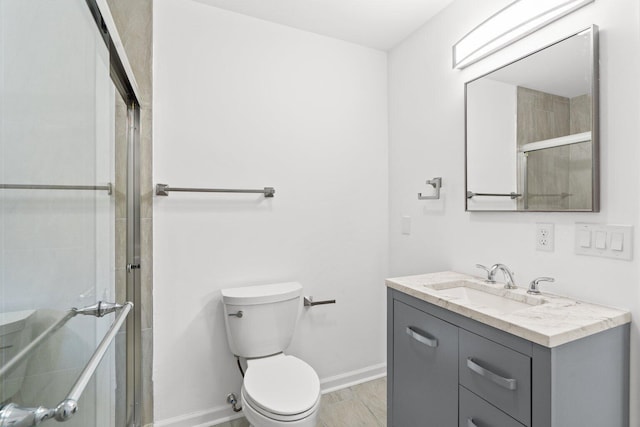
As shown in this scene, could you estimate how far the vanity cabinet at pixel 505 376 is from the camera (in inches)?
35.0

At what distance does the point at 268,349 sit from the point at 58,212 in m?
1.31

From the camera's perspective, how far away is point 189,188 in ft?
5.55

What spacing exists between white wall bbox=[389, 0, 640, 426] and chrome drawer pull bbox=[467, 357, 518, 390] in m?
0.47

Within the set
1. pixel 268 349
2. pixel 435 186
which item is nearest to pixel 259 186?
pixel 268 349

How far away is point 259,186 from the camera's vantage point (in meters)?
1.90

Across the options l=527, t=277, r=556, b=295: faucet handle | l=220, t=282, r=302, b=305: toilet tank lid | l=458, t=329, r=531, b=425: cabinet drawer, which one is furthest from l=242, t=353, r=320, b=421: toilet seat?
l=527, t=277, r=556, b=295: faucet handle

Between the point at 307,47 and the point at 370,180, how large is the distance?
96cm

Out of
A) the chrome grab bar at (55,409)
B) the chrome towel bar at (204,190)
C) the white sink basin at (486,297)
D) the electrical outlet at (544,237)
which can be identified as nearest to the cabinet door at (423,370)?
the white sink basin at (486,297)

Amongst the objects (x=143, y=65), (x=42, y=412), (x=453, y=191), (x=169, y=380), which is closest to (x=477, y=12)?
(x=453, y=191)

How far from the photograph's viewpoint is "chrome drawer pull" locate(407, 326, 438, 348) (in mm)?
1240

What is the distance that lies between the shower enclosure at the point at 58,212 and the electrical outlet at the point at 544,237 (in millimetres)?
1578

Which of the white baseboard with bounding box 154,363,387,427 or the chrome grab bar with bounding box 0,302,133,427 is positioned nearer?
the chrome grab bar with bounding box 0,302,133,427

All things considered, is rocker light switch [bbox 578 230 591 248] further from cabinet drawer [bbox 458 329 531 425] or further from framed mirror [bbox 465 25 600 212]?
cabinet drawer [bbox 458 329 531 425]

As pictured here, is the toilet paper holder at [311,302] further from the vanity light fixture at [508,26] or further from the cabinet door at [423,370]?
the vanity light fixture at [508,26]
